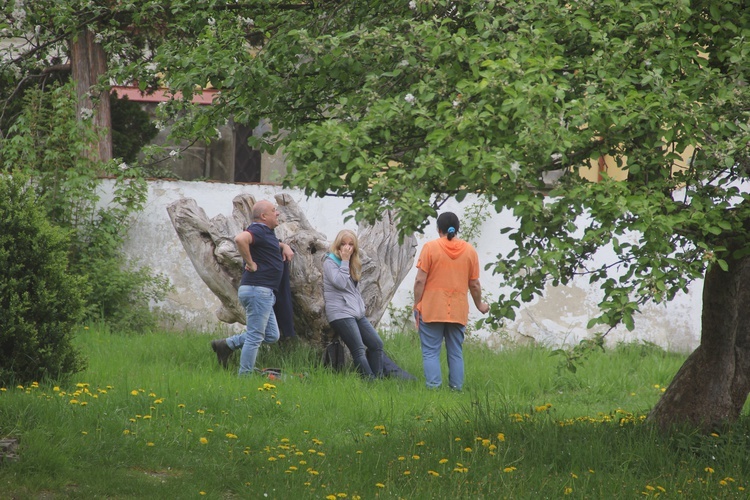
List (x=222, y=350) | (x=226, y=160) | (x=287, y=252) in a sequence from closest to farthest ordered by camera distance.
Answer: (x=287, y=252), (x=222, y=350), (x=226, y=160)

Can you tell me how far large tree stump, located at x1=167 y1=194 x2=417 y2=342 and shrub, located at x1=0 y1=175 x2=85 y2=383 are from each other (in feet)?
6.97

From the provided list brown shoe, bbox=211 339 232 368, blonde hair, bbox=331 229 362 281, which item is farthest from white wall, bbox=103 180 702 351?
blonde hair, bbox=331 229 362 281

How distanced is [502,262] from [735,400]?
8.77 ft

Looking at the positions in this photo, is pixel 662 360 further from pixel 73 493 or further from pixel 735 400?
pixel 73 493

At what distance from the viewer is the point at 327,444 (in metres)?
7.06

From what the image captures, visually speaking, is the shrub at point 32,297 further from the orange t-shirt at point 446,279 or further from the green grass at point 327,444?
the orange t-shirt at point 446,279

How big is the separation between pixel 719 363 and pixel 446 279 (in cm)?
304

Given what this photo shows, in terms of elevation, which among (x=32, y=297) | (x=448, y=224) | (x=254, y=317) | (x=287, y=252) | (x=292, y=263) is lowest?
(x=254, y=317)

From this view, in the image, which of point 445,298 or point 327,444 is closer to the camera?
point 327,444

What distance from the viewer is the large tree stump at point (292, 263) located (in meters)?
10.2

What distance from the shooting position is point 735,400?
6.91 meters

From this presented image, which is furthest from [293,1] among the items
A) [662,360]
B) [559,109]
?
[662,360]

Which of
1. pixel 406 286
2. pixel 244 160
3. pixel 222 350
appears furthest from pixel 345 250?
pixel 244 160

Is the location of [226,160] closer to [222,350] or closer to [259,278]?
[222,350]
